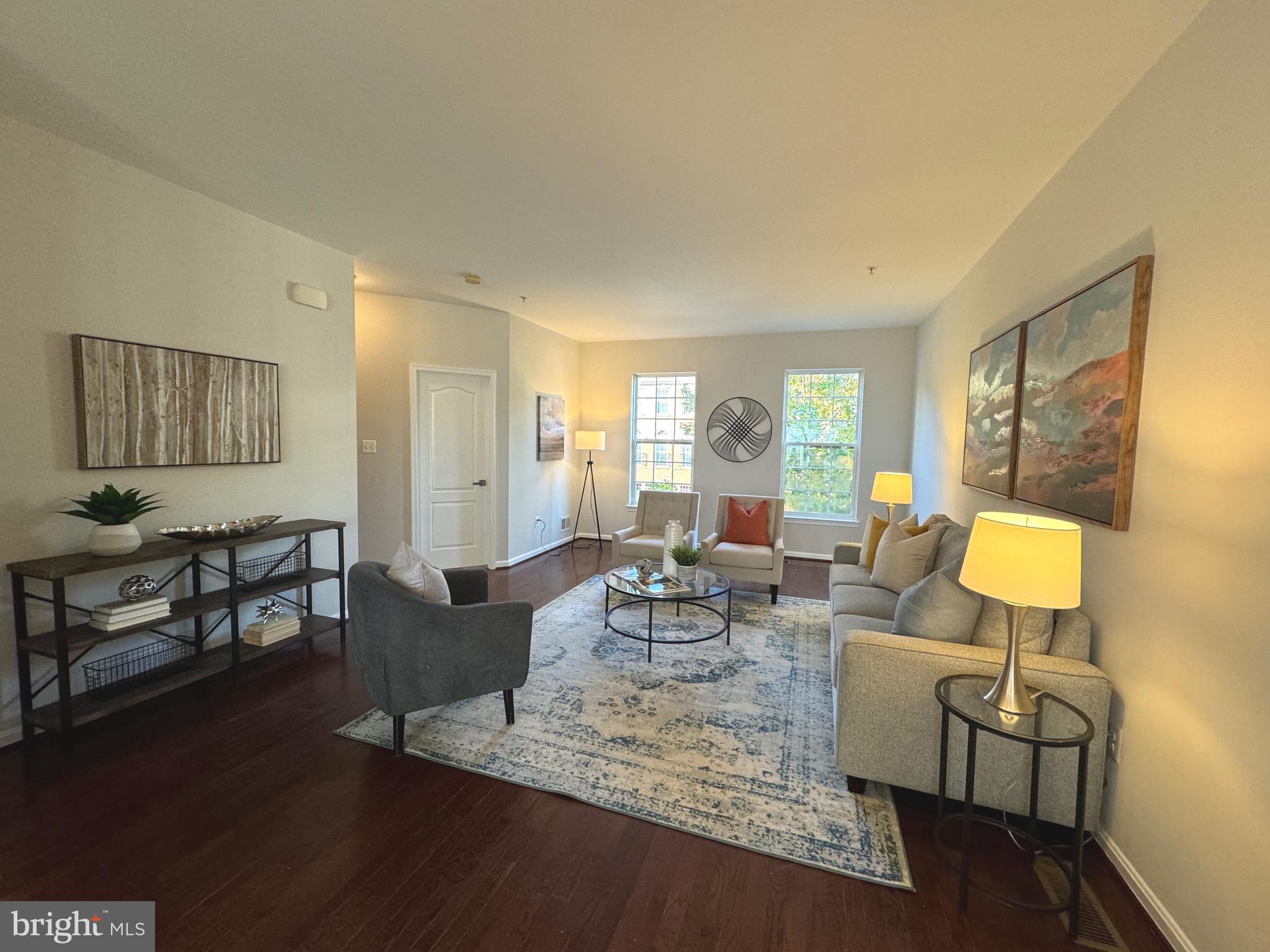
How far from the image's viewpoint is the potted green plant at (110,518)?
87.5 inches

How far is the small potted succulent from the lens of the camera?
136 inches

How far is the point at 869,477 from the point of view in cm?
562

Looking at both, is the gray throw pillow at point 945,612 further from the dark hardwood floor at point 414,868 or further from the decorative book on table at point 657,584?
the decorative book on table at point 657,584

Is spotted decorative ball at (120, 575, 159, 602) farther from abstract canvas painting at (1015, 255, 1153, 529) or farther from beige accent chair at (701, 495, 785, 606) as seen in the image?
abstract canvas painting at (1015, 255, 1153, 529)

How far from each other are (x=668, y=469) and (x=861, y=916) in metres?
5.21

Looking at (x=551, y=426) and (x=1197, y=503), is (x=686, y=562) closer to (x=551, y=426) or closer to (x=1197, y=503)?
(x=1197, y=503)

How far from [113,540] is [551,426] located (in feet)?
13.4

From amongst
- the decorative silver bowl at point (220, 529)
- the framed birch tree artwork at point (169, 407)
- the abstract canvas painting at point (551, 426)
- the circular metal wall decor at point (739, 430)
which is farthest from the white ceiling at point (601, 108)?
the circular metal wall decor at point (739, 430)

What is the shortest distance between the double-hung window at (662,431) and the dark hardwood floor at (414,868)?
4.65 metres

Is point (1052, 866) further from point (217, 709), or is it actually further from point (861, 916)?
point (217, 709)

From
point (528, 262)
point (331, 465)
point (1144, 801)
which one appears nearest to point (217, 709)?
point (331, 465)

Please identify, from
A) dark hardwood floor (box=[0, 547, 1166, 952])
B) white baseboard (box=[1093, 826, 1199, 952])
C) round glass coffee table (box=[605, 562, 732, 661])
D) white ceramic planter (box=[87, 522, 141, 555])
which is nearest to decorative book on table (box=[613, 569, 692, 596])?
round glass coffee table (box=[605, 562, 732, 661])

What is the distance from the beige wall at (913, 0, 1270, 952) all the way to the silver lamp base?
0.36 metres

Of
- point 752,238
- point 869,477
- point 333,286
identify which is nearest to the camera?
point 752,238
